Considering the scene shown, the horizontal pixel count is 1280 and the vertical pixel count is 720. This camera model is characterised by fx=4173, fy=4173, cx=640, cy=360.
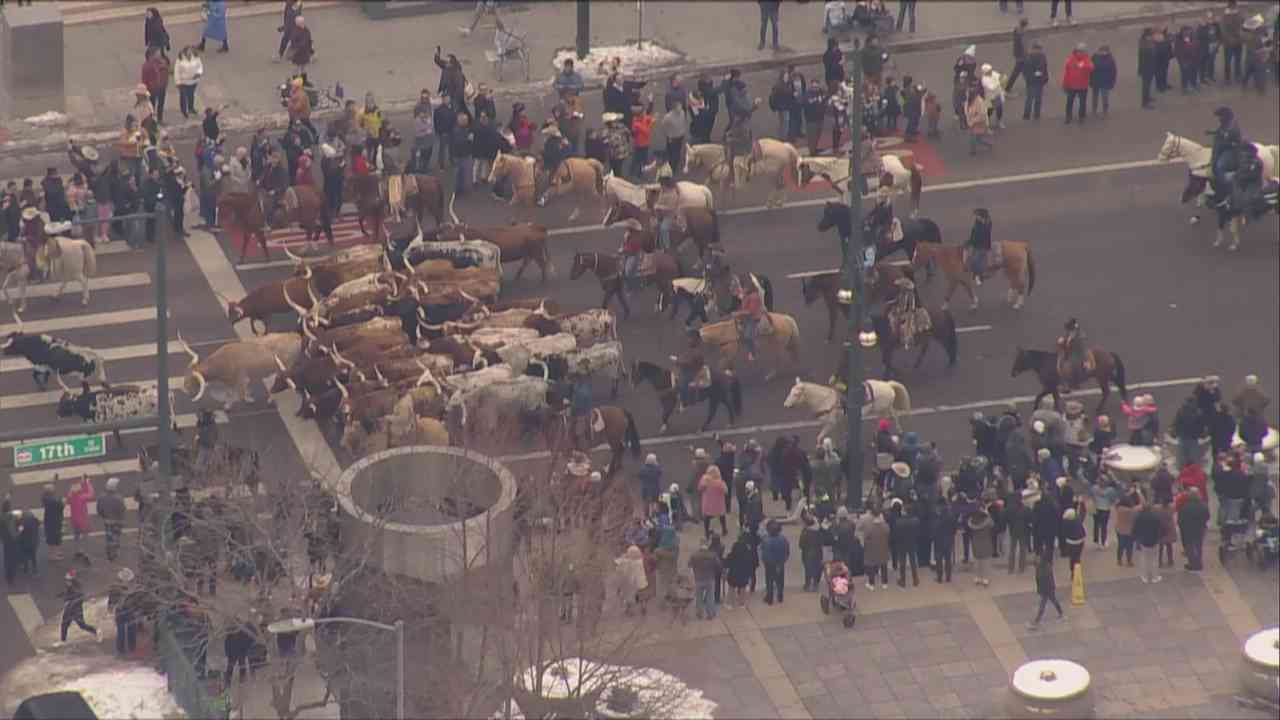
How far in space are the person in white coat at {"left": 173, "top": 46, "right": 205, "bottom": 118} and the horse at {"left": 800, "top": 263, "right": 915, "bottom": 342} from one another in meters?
13.1

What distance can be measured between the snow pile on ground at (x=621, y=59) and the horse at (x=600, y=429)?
50.1 ft

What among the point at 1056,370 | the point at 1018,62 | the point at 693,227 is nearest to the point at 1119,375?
the point at 1056,370

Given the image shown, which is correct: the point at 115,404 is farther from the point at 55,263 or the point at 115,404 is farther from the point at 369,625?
the point at 369,625

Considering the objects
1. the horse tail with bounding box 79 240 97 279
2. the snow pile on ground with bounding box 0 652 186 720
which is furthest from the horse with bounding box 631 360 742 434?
the snow pile on ground with bounding box 0 652 186 720

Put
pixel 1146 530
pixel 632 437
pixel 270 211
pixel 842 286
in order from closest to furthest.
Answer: pixel 1146 530
pixel 632 437
pixel 842 286
pixel 270 211

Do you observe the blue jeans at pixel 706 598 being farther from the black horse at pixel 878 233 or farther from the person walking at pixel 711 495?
the black horse at pixel 878 233

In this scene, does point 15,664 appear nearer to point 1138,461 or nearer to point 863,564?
point 863,564

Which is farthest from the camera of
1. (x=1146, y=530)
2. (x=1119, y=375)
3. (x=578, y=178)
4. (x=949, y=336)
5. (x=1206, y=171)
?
(x=1206, y=171)

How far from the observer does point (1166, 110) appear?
79312mm

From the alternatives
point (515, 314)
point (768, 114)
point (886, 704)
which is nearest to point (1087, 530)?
point (886, 704)

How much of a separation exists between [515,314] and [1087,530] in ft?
32.8

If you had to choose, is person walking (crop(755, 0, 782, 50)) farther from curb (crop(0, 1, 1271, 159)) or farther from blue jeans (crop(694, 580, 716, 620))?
blue jeans (crop(694, 580, 716, 620))

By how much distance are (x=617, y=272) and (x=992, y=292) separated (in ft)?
22.3

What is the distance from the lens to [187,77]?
3051 inches
